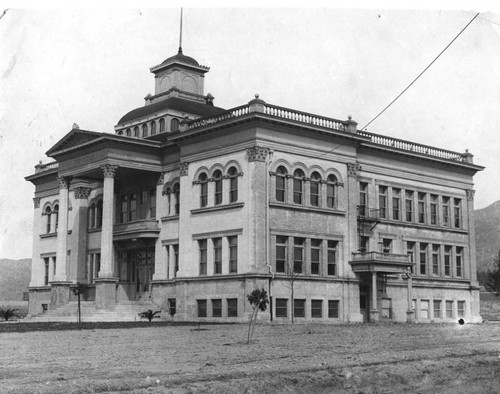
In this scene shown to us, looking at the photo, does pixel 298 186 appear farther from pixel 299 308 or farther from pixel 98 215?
pixel 98 215

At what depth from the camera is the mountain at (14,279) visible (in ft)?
529

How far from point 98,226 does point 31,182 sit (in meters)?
11.8

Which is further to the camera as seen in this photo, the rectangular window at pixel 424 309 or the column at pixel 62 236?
the rectangular window at pixel 424 309

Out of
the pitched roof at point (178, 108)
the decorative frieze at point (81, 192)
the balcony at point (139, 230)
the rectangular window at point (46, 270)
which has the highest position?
the pitched roof at point (178, 108)

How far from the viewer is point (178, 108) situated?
5456 cm

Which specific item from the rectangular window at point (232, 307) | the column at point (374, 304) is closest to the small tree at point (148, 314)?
the rectangular window at point (232, 307)

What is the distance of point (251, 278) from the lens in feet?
139

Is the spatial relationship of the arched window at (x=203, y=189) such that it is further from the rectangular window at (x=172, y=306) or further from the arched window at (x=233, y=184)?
the rectangular window at (x=172, y=306)

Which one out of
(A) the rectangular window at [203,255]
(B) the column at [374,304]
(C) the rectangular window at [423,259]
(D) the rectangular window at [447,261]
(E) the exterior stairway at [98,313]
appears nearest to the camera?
(E) the exterior stairway at [98,313]

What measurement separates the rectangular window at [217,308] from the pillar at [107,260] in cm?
652

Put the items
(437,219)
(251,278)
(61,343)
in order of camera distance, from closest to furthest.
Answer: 1. (61,343)
2. (251,278)
3. (437,219)

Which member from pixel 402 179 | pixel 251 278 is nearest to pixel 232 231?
pixel 251 278

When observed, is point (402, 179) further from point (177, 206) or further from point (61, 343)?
point (61, 343)

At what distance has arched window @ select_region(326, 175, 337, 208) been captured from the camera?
153 feet
